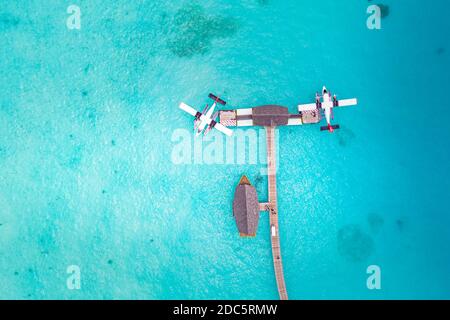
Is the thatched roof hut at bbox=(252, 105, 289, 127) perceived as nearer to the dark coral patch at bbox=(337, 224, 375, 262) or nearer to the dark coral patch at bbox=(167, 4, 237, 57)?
the dark coral patch at bbox=(167, 4, 237, 57)

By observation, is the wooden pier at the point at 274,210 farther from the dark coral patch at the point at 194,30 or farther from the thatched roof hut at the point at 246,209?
the dark coral patch at the point at 194,30

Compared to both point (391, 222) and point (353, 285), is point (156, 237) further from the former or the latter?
point (391, 222)

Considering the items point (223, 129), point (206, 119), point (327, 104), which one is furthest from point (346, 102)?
point (206, 119)

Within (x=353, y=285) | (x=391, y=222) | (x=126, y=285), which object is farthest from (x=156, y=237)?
(x=391, y=222)

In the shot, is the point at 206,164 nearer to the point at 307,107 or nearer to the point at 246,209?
the point at 246,209

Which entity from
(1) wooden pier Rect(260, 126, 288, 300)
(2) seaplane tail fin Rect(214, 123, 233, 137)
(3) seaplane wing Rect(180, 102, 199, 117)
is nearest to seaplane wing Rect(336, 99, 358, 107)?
(1) wooden pier Rect(260, 126, 288, 300)
